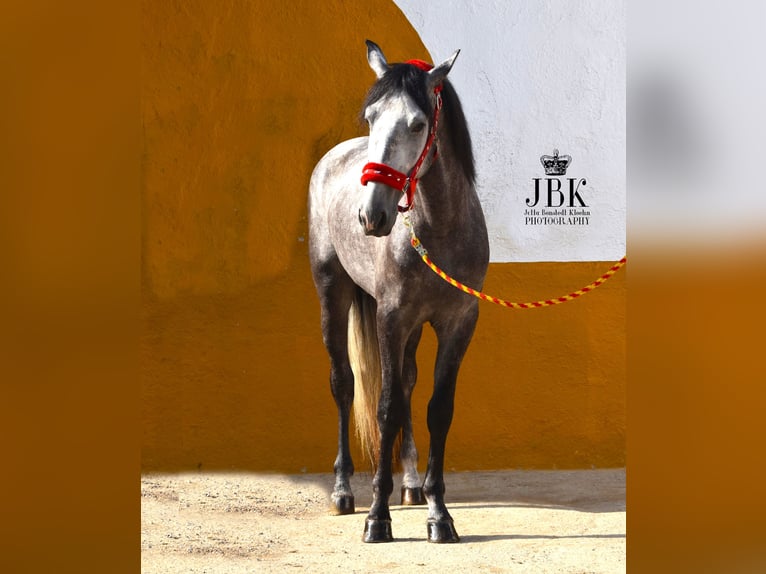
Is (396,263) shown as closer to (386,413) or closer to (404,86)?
(386,413)

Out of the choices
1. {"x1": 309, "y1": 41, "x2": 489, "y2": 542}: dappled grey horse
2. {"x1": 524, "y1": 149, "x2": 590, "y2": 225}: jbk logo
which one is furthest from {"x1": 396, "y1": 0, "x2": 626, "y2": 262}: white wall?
{"x1": 309, "y1": 41, "x2": 489, "y2": 542}: dappled grey horse

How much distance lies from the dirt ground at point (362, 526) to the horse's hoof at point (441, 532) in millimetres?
41

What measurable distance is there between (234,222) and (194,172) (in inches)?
13.9

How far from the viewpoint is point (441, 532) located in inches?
168

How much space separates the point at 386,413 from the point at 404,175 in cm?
113

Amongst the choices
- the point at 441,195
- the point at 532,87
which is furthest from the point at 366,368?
the point at 532,87

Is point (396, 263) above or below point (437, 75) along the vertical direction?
below

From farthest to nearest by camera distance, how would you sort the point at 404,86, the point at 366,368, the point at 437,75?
the point at 366,368, the point at 437,75, the point at 404,86

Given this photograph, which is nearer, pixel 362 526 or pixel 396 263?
pixel 396 263

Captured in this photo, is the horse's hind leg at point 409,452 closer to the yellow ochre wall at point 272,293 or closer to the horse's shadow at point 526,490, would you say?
the horse's shadow at point 526,490
